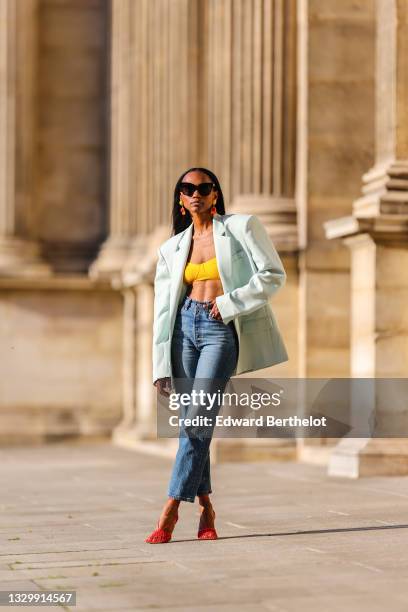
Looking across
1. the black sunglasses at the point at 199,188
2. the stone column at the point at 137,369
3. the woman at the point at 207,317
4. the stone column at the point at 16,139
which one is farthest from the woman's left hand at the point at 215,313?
the stone column at the point at 16,139

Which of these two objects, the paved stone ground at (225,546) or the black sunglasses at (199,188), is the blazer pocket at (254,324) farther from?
the paved stone ground at (225,546)

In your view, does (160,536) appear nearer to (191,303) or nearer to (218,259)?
(191,303)

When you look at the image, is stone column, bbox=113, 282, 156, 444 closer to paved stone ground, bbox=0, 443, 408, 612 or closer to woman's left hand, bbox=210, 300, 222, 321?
paved stone ground, bbox=0, 443, 408, 612

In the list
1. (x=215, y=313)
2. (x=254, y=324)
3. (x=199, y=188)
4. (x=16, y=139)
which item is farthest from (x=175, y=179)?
(x=215, y=313)

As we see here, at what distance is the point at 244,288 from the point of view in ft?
30.0

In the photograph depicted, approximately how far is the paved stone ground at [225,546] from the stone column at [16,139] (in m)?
9.28

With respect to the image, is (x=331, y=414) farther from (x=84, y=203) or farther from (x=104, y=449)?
(x=84, y=203)

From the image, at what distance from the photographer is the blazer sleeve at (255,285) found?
911 cm

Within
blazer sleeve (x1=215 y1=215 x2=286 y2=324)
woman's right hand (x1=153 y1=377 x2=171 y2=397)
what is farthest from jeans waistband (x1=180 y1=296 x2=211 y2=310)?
woman's right hand (x1=153 y1=377 x2=171 y2=397)

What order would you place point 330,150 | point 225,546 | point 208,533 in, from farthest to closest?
point 330,150 < point 208,533 < point 225,546

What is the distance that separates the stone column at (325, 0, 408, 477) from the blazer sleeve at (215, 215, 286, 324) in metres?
5.30

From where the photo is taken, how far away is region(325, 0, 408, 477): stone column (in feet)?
47.9

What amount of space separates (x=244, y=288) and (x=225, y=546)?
1486mm

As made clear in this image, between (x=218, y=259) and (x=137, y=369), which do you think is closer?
(x=218, y=259)
